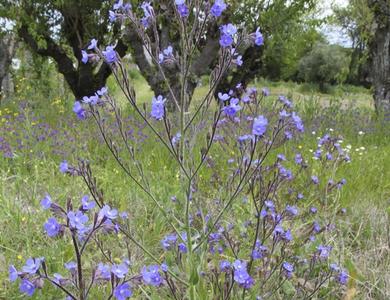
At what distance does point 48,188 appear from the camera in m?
3.31

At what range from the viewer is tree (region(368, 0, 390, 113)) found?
7875mm

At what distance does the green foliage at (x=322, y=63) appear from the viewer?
27.8 meters

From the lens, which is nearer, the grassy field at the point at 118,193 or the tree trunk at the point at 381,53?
the grassy field at the point at 118,193

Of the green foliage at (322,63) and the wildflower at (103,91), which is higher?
the wildflower at (103,91)

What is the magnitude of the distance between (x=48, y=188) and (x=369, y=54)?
22.6ft

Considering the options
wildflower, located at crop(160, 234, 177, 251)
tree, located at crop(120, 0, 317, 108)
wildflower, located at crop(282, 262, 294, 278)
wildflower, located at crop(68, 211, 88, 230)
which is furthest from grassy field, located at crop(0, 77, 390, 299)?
tree, located at crop(120, 0, 317, 108)

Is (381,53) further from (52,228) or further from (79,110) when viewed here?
(52,228)

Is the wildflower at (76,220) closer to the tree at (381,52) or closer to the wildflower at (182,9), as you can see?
the wildflower at (182,9)

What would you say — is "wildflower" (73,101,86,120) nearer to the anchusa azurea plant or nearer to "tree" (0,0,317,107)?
the anchusa azurea plant

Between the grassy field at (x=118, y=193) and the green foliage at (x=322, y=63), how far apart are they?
76.6ft

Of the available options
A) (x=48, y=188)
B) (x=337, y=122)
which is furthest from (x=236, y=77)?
(x=48, y=188)

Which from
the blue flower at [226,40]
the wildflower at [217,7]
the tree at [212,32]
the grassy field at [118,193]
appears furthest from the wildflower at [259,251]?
the tree at [212,32]

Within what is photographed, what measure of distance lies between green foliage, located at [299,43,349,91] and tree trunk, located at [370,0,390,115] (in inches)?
799

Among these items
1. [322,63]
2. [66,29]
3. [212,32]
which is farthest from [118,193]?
[322,63]
